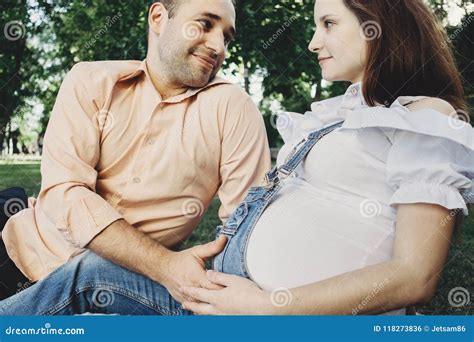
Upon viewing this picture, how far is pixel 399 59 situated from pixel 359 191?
30 centimetres

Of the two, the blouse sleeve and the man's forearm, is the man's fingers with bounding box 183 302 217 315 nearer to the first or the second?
the man's forearm

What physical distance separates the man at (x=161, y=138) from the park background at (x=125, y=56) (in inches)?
33.3

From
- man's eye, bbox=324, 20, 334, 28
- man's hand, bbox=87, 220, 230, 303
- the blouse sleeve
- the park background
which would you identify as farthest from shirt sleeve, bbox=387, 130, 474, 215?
the park background

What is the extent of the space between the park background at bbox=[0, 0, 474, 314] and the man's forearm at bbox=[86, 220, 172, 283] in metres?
1.11

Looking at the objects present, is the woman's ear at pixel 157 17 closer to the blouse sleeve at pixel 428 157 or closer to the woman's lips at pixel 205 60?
the woman's lips at pixel 205 60

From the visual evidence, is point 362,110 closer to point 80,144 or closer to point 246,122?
point 246,122

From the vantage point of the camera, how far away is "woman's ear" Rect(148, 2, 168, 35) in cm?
160

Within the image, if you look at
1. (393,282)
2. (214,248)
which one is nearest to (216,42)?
(214,248)

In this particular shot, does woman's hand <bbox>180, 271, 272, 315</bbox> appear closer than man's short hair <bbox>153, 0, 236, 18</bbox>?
Yes

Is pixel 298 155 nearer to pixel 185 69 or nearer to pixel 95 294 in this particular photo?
pixel 185 69

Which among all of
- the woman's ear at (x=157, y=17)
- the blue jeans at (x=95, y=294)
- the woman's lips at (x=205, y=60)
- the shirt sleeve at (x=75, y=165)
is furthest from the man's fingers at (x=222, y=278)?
the woman's ear at (x=157, y=17)

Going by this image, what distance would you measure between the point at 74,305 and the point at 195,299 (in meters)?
0.32

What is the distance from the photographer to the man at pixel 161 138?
1.48 metres

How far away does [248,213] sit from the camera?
133cm
